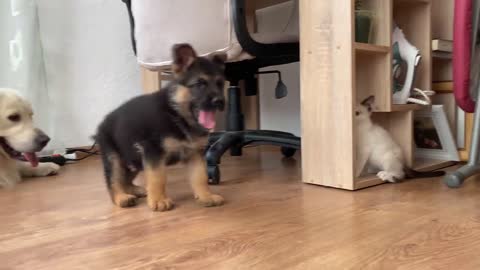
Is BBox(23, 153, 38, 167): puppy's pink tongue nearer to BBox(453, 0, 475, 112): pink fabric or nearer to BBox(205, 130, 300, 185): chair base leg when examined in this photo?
BBox(205, 130, 300, 185): chair base leg

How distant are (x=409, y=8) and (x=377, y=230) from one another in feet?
4.19

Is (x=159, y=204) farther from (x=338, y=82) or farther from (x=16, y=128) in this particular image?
(x=16, y=128)

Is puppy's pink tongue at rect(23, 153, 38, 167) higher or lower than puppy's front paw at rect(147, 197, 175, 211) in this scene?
higher

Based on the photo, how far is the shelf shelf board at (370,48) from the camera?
4.91 feet

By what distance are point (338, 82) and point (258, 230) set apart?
65cm

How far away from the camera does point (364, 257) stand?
882 mm

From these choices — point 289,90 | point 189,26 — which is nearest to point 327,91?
point 189,26

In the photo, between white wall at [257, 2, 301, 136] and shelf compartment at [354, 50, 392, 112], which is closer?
shelf compartment at [354, 50, 392, 112]

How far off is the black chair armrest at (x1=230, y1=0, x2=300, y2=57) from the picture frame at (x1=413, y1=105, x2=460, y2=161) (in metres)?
0.72

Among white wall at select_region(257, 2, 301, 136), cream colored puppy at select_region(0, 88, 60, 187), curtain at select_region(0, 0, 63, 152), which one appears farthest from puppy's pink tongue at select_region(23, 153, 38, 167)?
white wall at select_region(257, 2, 301, 136)

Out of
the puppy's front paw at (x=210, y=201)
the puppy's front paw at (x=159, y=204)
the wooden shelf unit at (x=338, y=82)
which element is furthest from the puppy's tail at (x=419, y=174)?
the puppy's front paw at (x=159, y=204)

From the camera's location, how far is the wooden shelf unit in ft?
4.88

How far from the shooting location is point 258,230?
1.09 m

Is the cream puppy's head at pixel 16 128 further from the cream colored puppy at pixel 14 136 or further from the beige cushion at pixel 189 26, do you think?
the beige cushion at pixel 189 26
